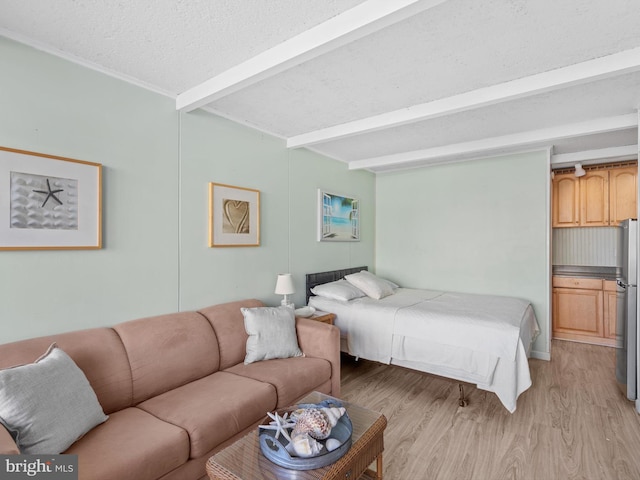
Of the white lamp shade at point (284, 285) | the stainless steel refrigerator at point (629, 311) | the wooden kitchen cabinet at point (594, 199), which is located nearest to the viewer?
the stainless steel refrigerator at point (629, 311)

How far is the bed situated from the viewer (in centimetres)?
256

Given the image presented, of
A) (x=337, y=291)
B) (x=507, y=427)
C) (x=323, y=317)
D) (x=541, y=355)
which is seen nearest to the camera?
(x=507, y=427)

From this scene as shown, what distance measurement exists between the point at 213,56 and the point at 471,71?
1.66 metres

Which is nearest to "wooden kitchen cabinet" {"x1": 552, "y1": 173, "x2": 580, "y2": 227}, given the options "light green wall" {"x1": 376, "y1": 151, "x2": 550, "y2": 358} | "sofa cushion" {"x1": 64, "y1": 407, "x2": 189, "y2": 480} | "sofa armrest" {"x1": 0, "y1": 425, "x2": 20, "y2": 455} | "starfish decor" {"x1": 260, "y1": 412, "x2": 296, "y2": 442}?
"light green wall" {"x1": 376, "y1": 151, "x2": 550, "y2": 358}

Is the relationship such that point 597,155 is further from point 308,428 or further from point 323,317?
point 308,428

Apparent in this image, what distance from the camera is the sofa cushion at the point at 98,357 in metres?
1.72

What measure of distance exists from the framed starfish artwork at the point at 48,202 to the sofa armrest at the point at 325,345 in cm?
163

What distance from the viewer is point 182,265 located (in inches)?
101

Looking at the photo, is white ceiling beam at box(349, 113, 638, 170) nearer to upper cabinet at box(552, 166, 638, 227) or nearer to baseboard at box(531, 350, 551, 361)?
upper cabinet at box(552, 166, 638, 227)

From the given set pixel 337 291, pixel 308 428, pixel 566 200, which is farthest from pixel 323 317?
pixel 566 200

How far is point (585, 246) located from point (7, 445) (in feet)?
19.9

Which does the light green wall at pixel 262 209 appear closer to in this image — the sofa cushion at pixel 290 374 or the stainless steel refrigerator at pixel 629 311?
the sofa cushion at pixel 290 374

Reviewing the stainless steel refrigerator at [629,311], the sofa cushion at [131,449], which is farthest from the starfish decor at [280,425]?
the stainless steel refrigerator at [629,311]

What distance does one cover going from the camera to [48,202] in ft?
6.19
